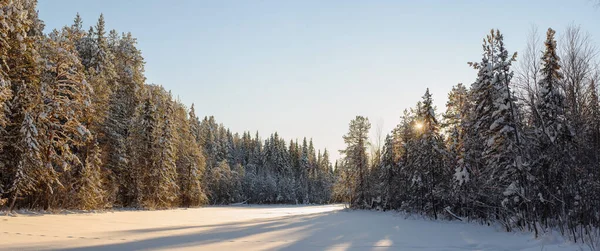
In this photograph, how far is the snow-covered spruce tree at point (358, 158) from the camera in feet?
130

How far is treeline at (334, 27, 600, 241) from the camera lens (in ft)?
36.5

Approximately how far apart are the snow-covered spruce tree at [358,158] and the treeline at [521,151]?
947 centimetres

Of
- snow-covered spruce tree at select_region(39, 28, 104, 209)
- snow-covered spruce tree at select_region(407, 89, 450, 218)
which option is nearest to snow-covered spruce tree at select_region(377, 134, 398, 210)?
snow-covered spruce tree at select_region(407, 89, 450, 218)

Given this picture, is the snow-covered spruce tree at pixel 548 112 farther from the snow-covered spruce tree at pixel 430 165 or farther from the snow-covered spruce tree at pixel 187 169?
the snow-covered spruce tree at pixel 187 169

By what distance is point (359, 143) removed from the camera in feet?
134

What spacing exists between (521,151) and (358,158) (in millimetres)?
26607

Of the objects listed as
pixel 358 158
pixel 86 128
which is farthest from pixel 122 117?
pixel 358 158

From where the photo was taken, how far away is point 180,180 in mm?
40875

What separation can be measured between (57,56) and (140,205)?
16.9 metres

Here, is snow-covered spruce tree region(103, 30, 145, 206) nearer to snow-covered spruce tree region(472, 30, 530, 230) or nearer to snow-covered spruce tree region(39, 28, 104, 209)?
snow-covered spruce tree region(39, 28, 104, 209)

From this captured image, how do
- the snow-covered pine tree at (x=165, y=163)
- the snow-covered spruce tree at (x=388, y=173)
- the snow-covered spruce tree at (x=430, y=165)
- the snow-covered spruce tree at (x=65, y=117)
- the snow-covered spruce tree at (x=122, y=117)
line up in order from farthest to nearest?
the snow-covered spruce tree at (x=388, y=173) < the snow-covered pine tree at (x=165, y=163) < the snow-covered spruce tree at (x=122, y=117) < the snow-covered spruce tree at (x=430, y=165) < the snow-covered spruce tree at (x=65, y=117)

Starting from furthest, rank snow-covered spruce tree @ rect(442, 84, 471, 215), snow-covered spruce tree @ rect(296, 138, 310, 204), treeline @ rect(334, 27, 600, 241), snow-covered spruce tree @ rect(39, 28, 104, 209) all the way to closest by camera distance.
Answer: snow-covered spruce tree @ rect(296, 138, 310, 204) → snow-covered spruce tree @ rect(442, 84, 471, 215) → snow-covered spruce tree @ rect(39, 28, 104, 209) → treeline @ rect(334, 27, 600, 241)

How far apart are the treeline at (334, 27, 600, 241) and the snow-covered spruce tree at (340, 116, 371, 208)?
947cm

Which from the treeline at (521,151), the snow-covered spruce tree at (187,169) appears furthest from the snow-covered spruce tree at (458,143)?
the snow-covered spruce tree at (187,169)
